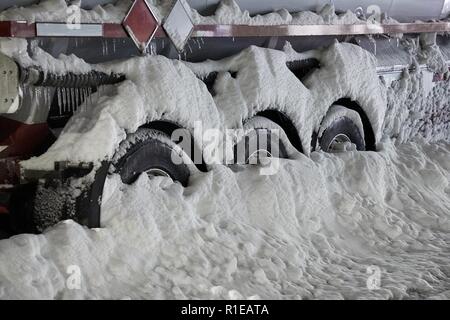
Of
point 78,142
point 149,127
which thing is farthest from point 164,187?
point 78,142

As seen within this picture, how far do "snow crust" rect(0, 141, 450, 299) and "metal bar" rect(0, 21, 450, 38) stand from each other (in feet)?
2.48

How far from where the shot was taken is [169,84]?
12.5 ft

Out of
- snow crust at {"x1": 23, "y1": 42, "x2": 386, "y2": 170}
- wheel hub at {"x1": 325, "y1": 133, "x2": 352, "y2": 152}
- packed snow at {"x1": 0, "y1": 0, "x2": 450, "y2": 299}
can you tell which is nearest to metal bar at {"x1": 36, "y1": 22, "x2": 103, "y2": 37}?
packed snow at {"x1": 0, "y1": 0, "x2": 450, "y2": 299}

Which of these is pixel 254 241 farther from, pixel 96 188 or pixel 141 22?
pixel 141 22

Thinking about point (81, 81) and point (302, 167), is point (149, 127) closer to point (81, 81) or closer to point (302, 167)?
point (81, 81)

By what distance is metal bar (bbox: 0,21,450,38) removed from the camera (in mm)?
3137

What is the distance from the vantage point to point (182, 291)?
10.6 ft

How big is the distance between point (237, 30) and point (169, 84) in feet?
2.56

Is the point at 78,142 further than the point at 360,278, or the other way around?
the point at 360,278

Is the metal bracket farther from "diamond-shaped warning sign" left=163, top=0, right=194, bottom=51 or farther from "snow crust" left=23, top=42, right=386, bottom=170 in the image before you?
"diamond-shaped warning sign" left=163, top=0, right=194, bottom=51

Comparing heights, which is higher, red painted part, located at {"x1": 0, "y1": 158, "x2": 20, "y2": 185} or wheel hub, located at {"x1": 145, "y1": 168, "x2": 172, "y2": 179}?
wheel hub, located at {"x1": 145, "y1": 168, "x2": 172, "y2": 179}

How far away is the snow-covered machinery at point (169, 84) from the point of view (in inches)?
130

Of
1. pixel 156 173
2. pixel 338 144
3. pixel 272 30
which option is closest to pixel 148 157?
pixel 156 173
